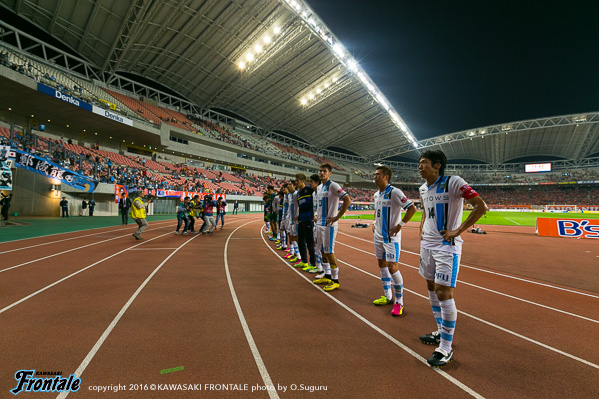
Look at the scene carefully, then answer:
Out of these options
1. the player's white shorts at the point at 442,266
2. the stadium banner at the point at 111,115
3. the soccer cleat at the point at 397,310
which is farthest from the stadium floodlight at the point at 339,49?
the player's white shorts at the point at 442,266

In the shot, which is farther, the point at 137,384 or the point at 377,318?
the point at 377,318

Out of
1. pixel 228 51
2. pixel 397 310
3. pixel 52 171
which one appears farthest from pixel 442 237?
pixel 228 51

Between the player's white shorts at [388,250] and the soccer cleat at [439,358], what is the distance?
1.39 m

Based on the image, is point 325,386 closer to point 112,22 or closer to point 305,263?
point 305,263

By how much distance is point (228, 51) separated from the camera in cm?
3006

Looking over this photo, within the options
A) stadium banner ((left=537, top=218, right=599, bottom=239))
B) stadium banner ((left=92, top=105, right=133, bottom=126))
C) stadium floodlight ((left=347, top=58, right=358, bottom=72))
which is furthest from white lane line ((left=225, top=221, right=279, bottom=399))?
stadium floodlight ((left=347, top=58, right=358, bottom=72))

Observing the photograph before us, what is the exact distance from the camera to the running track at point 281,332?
87.0 inches

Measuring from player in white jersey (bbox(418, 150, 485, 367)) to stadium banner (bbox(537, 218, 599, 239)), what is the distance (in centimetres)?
1608

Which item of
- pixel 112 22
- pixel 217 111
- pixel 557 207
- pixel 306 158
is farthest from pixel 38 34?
pixel 557 207

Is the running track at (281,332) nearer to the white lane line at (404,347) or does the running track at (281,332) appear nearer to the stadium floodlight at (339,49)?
the white lane line at (404,347)

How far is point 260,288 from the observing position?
4812mm

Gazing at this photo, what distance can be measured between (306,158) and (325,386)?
5940 centimetres

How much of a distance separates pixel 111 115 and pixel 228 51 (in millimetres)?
14921

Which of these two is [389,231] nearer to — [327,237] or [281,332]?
[327,237]
